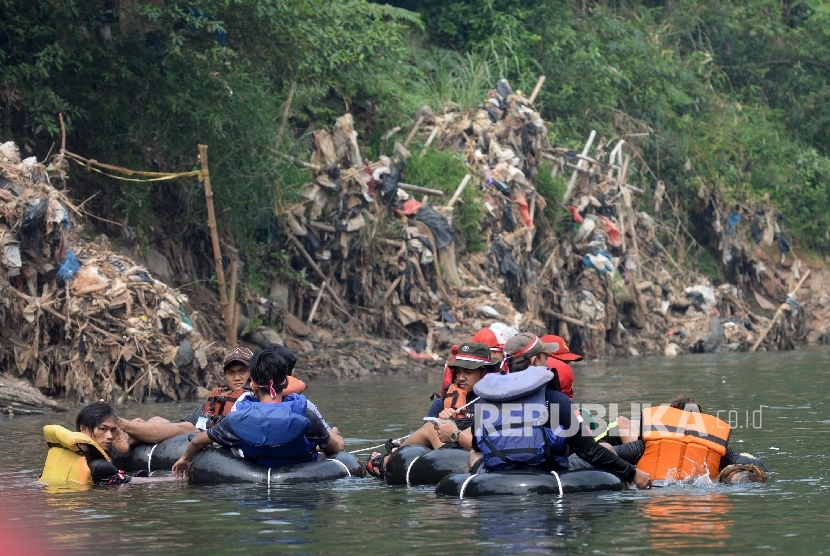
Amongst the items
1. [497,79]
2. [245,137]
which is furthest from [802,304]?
[245,137]

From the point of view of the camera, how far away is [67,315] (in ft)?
65.9

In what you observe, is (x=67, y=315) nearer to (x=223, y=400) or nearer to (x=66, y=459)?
(x=223, y=400)

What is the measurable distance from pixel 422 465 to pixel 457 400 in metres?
0.61

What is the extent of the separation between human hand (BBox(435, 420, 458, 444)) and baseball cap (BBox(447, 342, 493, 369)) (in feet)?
2.06

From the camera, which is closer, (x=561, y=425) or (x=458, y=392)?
(x=561, y=425)

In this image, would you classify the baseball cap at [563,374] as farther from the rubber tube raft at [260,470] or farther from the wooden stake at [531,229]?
the wooden stake at [531,229]

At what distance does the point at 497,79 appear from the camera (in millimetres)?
33969

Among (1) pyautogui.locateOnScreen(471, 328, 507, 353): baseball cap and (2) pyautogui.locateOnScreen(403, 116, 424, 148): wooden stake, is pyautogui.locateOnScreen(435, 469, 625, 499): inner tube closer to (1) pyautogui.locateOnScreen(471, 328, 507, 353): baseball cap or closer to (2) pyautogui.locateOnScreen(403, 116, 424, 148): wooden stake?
(1) pyautogui.locateOnScreen(471, 328, 507, 353): baseball cap

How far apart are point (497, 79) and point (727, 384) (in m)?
13.6

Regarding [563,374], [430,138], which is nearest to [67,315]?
[563,374]

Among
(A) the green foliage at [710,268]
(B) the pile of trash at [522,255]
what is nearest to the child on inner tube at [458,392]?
(B) the pile of trash at [522,255]

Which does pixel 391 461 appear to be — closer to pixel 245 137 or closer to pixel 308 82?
pixel 245 137

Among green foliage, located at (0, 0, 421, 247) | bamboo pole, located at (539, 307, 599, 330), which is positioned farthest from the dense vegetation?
bamboo pole, located at (539, 307, 599, 330)

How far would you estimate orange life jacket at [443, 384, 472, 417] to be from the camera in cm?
1240
